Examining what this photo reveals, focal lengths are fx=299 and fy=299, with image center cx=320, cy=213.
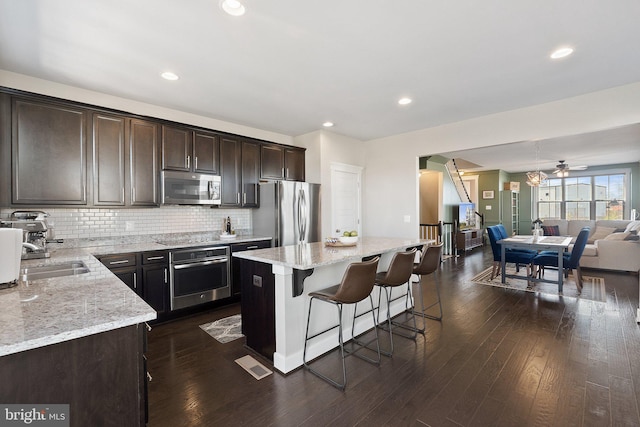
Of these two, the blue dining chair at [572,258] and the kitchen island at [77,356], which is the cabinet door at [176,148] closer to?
the kitchen island at [77,356]

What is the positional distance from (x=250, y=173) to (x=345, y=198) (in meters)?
1.84

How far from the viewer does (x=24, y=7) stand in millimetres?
2041

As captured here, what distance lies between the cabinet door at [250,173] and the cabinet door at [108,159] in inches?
62.7

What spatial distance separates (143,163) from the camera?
3.64 m

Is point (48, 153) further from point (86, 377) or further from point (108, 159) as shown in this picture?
point (86, 377)

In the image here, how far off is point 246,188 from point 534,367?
4.00 metres

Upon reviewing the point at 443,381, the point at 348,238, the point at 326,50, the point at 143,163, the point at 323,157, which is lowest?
the point at 443,381

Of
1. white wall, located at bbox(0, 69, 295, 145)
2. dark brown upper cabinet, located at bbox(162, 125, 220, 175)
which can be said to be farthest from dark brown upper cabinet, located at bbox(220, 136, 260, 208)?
white wall, located at bbox(0, 69, 295, 145)

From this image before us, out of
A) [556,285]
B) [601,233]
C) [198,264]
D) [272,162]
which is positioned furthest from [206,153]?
[601,233]

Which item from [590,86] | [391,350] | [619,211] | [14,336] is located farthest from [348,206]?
[619,211]

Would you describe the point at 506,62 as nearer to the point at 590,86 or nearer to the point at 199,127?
the point at 590,86

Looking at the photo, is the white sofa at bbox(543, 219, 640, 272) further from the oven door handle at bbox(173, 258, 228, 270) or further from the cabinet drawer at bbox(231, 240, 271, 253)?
the oven door handle at bbox(173, 258, 228, 270)

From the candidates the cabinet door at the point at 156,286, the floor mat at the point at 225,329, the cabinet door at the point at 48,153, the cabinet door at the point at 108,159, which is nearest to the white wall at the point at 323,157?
the floor mat at the point at 225,329

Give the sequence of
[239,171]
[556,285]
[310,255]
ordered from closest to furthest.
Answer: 1. [310,255]
2. [239,171]
3. [556,285]
